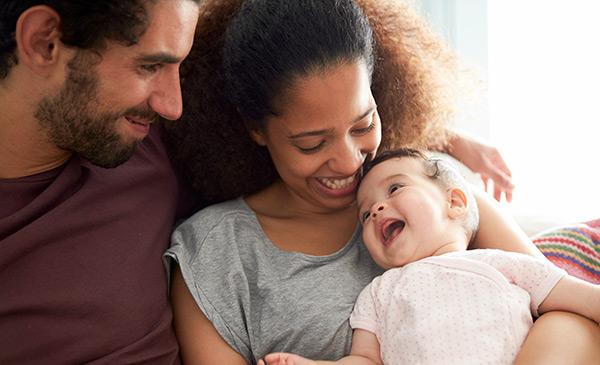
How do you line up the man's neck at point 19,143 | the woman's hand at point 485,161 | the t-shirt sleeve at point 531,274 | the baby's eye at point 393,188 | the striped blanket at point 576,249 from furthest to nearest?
1. the woman's hand at point 485,161
2. the striped blanket at point 576,249
3. the baby's eye at point 393,188
4. the t-shirt sleeve at point 531,274
5. the man's neck at point 19,143

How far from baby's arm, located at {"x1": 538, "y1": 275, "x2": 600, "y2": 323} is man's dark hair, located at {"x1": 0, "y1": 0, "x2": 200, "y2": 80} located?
0.92 meters

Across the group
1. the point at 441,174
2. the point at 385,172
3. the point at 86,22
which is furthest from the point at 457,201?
the point at 86,22

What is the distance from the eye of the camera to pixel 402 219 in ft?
5.84

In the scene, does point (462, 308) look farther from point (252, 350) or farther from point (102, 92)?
point (102, 92)

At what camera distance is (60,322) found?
1574mm

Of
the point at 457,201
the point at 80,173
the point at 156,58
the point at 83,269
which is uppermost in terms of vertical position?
the point at 156,58

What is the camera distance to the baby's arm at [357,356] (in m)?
1.61

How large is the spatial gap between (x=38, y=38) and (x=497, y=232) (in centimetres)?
102

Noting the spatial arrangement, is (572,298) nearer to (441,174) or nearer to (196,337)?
(441,174)

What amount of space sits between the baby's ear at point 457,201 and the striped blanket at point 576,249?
1.07ft

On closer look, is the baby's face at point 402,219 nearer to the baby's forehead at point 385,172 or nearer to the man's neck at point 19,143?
the baby's forehead at point 385,172

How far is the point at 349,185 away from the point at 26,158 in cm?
66

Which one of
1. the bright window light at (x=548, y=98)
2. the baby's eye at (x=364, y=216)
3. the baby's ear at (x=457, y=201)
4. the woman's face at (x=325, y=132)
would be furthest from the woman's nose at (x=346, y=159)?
the bright window light at (x=548, y=98)

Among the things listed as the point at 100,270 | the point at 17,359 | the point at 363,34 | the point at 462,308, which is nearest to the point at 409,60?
the point at 363,34
